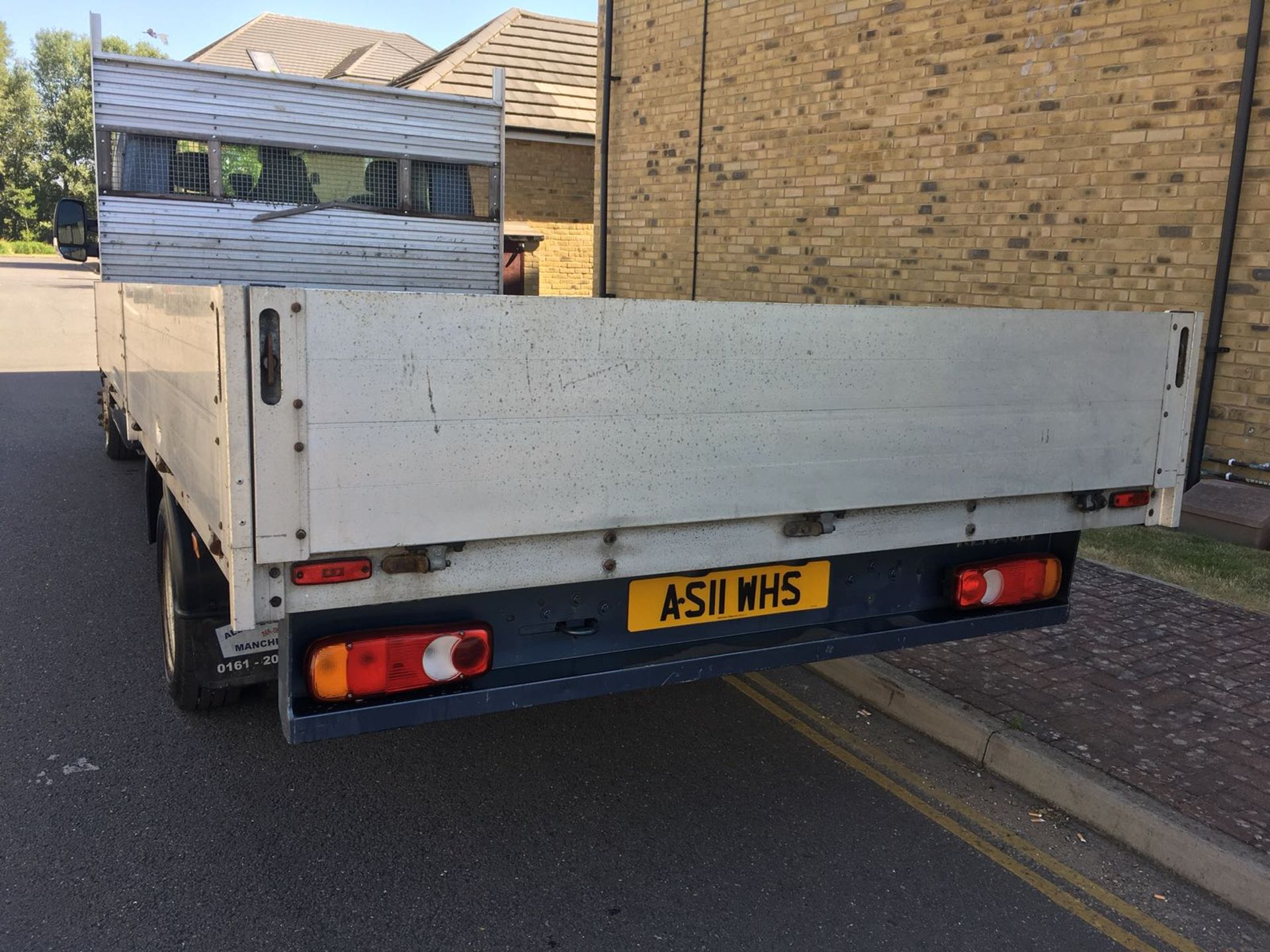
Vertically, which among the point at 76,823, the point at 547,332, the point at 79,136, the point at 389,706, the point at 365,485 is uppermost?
the point at 79,136

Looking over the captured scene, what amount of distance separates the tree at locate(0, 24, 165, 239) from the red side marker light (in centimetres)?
6652

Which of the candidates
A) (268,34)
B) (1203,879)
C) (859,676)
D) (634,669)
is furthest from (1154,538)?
(268,34)

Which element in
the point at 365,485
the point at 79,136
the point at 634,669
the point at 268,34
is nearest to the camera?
the point at 365,485

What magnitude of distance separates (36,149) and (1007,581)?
75413mm

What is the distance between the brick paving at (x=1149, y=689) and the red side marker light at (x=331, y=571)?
2817 millimetres

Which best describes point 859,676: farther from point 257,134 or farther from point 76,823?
point 257,134

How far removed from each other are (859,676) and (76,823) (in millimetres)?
3197

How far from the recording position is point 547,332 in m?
2.66

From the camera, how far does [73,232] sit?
730 centimetres

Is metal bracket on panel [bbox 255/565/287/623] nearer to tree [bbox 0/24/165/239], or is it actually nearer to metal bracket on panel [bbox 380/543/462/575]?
metal bracket on panel [bbox 380/543/462/575]

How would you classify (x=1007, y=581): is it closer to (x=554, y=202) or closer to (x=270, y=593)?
(x=270, y=593)

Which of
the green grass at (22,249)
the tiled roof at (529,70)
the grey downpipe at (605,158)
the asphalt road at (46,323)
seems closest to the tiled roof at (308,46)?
the asphalt road at (46,323)

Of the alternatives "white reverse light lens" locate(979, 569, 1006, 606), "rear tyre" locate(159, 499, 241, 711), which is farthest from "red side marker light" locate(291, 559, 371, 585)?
"white reverse light lens" locate(979, 569, 1006, 606)

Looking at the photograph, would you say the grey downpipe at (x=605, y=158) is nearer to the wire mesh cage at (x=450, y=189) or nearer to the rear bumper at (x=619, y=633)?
the wire mesh cage at (x=450, y=189)
